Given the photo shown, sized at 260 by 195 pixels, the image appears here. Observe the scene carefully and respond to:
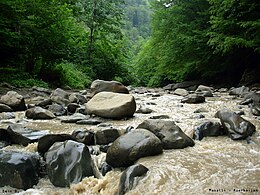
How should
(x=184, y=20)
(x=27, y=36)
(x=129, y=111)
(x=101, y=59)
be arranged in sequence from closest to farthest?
(x=129, y=111) < (x=27, y=36) < (x=184, y=20) < (x=101, y=59)

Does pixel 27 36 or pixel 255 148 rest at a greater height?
pixel 27 36

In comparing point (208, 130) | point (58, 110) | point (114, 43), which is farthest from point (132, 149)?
point (114, 43)

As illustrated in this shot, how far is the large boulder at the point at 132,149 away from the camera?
3.29 m

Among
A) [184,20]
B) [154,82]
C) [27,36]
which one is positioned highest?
[184,20]

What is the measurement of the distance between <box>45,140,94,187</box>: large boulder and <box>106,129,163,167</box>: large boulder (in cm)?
34

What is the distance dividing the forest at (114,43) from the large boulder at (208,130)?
6820 millimetres

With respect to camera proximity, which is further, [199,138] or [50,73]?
[50,73]

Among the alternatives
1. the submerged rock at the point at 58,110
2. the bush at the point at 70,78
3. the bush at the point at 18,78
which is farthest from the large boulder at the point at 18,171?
the bush at the point at 70,78

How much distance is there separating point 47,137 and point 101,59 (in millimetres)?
18499

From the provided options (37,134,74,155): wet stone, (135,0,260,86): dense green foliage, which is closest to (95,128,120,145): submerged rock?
(37,134,74,155): wet stone

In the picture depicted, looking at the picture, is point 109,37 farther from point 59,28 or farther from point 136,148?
point 136,148

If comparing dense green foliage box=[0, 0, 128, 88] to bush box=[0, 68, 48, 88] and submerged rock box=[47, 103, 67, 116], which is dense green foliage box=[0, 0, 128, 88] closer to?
bush box=[0, 68, 48, 88]

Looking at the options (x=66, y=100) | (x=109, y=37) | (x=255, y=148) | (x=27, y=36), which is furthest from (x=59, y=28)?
(x=255, y=148)

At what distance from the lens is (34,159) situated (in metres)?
3.16
